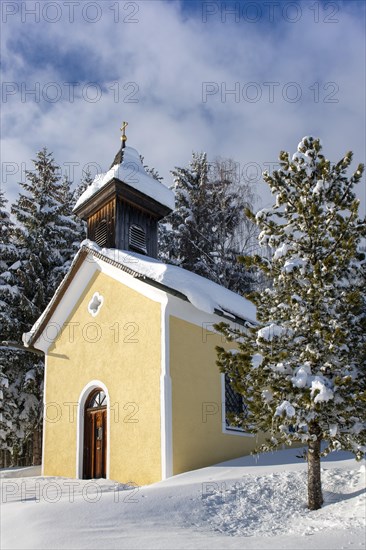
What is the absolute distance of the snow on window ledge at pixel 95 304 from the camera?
1476 cm

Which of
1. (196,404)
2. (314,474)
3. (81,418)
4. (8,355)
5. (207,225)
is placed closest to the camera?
(314,474)

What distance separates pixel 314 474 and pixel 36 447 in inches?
618

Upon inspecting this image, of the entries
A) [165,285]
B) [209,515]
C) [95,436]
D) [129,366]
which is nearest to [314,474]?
[209,515]

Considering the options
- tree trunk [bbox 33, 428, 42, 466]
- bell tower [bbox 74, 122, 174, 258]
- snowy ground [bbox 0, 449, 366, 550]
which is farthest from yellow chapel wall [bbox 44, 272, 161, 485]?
tree trunk [bbox 33, 428, 42, 466]

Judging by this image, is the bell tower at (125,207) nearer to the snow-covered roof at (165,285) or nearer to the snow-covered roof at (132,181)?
the snow-covered roof at (132,181)

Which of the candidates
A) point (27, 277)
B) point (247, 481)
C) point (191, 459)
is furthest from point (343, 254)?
point (27, 277)

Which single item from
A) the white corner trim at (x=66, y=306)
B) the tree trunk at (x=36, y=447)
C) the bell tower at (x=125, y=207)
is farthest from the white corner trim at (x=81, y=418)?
the tree trunk at (x=36, y=447)

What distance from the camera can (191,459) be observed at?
12.0 metres

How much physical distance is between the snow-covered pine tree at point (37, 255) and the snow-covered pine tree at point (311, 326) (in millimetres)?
14207

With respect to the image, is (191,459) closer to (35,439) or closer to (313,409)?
(313,409)

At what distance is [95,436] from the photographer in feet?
45.6

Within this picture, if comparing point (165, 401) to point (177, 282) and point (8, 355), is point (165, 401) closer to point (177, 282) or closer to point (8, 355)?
point (177, 282)

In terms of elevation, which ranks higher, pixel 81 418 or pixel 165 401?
pixel 165 401

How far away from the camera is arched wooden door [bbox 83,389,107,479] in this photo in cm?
1352
